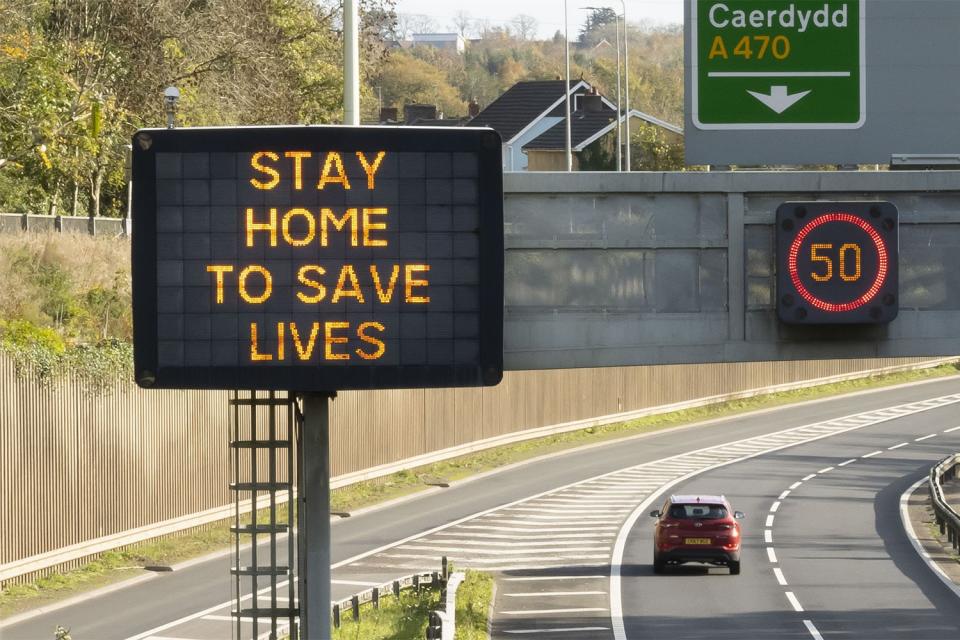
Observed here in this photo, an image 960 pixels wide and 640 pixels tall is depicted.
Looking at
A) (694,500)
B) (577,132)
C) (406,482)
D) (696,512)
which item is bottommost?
(406,482)

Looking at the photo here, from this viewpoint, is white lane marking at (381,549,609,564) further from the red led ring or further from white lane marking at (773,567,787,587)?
the red led ring

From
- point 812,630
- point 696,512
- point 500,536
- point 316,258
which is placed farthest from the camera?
point 500,536

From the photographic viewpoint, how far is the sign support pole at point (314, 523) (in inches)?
503

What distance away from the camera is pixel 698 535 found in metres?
34.0

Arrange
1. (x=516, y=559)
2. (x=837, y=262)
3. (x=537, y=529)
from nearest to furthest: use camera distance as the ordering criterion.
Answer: (x=837, y=262), (x=516, y=559), (x=537, y=529)

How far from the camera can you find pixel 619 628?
2833 cm

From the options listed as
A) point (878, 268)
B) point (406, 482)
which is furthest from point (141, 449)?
point (878, 268)

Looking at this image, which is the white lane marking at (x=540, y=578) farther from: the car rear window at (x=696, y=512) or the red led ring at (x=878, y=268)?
the red led ring at (x=878, y=268)

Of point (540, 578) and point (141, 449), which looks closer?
point (540, 578)

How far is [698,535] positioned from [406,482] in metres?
16.8

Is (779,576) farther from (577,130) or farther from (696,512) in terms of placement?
(577,130)

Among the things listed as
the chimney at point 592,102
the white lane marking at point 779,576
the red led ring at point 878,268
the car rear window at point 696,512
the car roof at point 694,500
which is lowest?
the white lane marking at point 779,576

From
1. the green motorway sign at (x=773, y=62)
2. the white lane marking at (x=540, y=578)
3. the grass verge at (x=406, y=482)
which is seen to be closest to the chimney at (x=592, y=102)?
the grass verge at (x=406, y=482)

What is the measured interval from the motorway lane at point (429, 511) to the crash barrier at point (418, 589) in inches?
62.9
